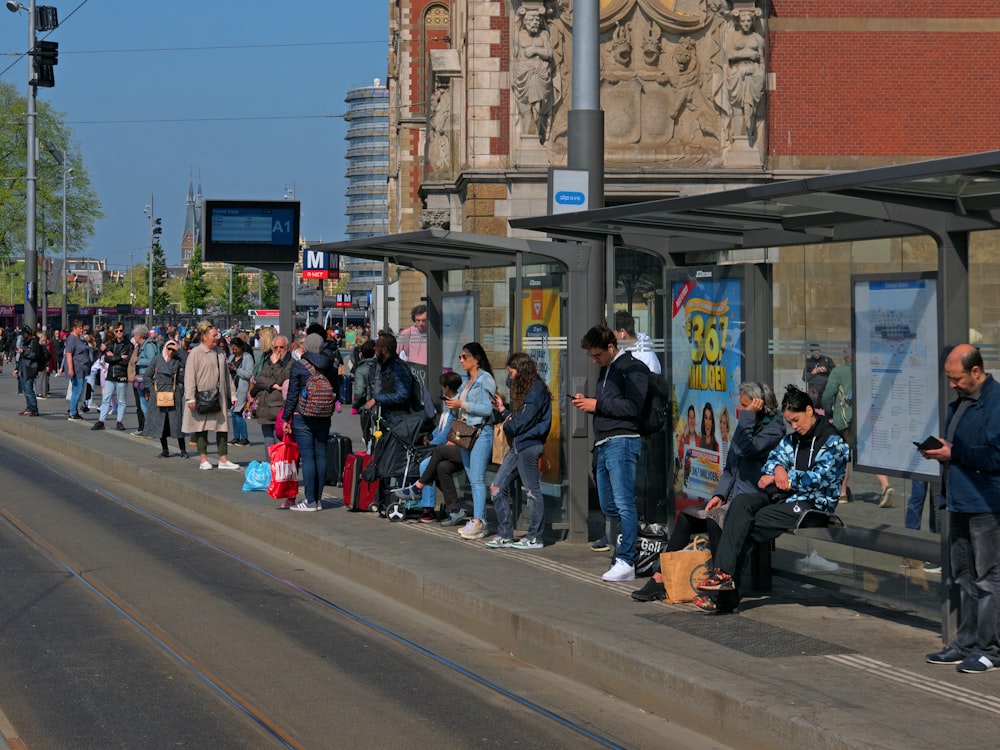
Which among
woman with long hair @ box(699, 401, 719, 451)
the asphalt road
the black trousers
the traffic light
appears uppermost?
the traffic light

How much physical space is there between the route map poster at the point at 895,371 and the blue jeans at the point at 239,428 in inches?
586

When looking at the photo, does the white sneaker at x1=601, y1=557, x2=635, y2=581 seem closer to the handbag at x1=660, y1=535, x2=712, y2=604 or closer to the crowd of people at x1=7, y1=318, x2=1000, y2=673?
the crowd of people at x1=7, y1=318, x2=1000, y2=673

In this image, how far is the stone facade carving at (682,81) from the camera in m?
28.5

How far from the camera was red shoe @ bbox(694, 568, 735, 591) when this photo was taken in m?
8.65

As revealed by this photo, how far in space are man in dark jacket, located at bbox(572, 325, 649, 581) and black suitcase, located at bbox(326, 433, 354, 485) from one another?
15.7ft

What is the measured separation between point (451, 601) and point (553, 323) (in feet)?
10.4

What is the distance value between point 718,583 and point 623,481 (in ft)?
5.87

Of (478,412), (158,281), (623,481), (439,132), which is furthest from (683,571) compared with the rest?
(158,281)

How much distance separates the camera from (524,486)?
11625 mm

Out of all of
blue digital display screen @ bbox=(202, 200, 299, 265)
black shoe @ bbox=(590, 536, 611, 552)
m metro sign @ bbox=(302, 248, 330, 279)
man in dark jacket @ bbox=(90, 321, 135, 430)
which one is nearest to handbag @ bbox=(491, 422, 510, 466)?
black shoe @ bbox=(590, 536, 611, 552)

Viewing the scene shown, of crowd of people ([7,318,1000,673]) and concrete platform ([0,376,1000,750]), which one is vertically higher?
crowd of people ([7,318,1000,673])

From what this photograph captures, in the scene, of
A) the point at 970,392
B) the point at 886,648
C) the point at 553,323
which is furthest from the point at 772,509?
the point at 553,323

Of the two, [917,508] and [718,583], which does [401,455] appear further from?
[917,508]

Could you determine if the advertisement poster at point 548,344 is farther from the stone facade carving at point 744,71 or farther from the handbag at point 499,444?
the stone facade carving at point 744,71
